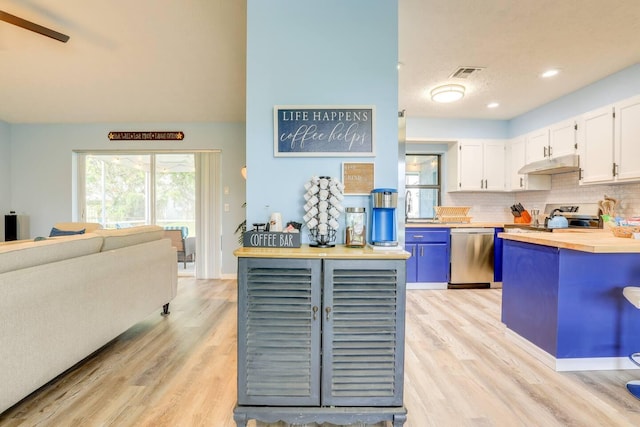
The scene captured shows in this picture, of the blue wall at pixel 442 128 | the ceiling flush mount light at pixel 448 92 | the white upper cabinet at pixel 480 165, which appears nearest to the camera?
the ceiling flush mount light at pixel 448 92

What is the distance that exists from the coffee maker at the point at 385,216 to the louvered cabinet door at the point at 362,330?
0.24 meters

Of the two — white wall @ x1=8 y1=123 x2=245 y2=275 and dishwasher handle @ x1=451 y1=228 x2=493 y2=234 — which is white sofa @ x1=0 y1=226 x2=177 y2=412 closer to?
white wall @ x1=8 y1=123 x2=245 y2=275

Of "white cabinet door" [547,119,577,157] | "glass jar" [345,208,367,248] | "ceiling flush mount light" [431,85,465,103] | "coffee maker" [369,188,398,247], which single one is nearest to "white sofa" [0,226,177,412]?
"glass jar" [345,208,367,248]

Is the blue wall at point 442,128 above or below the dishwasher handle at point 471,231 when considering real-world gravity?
above

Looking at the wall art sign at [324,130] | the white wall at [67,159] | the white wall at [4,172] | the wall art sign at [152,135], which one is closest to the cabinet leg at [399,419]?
the wall art sign at [324,130]

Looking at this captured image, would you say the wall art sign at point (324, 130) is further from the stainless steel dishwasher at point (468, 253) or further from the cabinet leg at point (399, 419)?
the stainless steel dishwasher at point (468, 253)

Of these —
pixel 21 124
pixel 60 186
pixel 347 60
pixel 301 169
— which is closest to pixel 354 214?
pixel 301 169

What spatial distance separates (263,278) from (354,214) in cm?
62

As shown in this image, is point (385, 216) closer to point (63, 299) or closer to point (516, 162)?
point (63, 299)

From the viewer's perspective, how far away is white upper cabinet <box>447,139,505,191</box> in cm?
454

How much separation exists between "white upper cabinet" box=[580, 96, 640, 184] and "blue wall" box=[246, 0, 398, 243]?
2.74 meters

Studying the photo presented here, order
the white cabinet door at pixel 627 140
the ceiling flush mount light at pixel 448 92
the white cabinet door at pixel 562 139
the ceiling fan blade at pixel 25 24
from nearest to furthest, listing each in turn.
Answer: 1. the ceiling fan blade at pixel 25 24
2. the white cabinet door at pixel 627 140
3. the ceiling flush mount light at pixel 448 92
4. the white cabinet door at pixel 562 139

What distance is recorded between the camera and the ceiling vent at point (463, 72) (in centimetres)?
305

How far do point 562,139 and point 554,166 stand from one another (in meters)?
0.39
